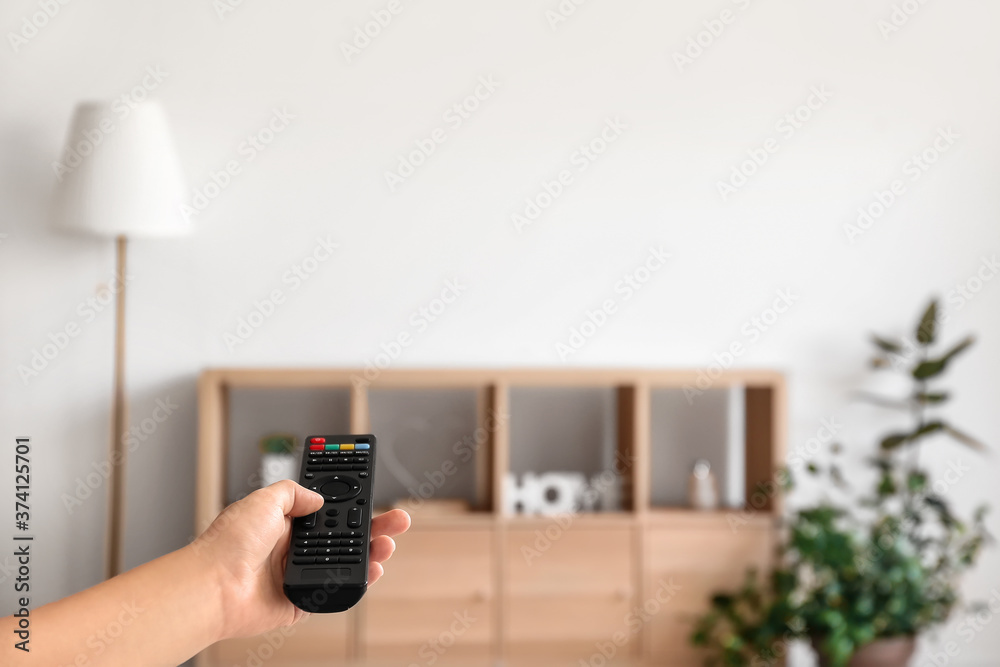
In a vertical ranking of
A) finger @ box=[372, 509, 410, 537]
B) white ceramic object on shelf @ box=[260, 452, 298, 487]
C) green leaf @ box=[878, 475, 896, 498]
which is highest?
finger @ box=[372, 509, 410, 537]

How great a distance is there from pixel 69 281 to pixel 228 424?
597 mm

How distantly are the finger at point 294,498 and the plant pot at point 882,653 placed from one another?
66.1 inches

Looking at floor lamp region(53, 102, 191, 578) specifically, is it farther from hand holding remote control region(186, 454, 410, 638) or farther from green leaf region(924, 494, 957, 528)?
green leaf region(924, 494, 957, 528)

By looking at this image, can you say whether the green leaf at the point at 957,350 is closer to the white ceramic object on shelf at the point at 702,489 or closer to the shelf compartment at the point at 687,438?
the shelf compartment at the point at 687,438

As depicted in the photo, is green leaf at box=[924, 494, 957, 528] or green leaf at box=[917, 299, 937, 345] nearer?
green leaf at box=[924, 494, 957, 528]

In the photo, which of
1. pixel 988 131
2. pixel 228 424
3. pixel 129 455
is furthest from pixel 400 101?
pixel 988 131

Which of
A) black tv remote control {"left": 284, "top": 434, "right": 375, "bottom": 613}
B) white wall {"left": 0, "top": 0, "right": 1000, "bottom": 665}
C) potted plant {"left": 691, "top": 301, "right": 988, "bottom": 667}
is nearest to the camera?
black tv remote control {"left": 284, "top": 434, "right": 375, "bottom": 613}

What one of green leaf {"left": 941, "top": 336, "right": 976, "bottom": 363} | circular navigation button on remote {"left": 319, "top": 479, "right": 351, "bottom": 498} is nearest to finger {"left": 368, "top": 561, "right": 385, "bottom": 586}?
circular navigation button on remote {"left": 319, "top": 479, "right": 351, "bottom": 498}

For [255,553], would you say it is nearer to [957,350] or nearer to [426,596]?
[426,596]

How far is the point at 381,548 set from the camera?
1154mm

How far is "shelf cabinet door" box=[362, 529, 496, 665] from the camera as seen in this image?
2287mm

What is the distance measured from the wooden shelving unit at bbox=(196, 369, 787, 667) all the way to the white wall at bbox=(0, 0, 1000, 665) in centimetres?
23

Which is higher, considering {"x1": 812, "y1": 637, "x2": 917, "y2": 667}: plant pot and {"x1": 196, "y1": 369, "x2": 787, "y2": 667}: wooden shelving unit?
{"x1": 196, "y1": 369, "x2": 787, "y2": 667}: wooden shelving unit

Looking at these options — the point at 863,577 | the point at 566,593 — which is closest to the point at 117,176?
the point at 566,593
